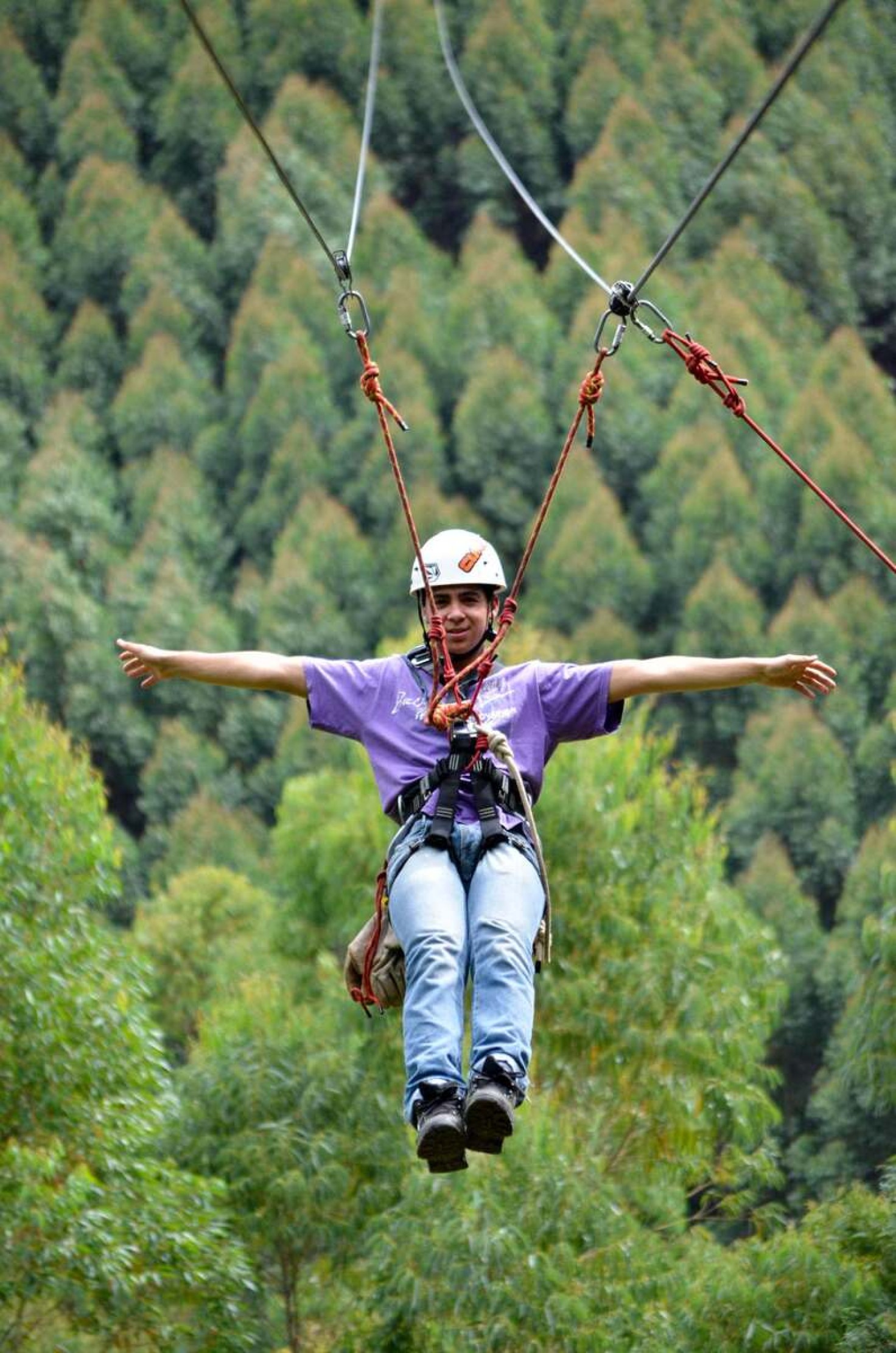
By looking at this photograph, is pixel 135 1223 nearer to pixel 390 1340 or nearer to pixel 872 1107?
pixel 390 1340

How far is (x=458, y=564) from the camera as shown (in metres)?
6.29

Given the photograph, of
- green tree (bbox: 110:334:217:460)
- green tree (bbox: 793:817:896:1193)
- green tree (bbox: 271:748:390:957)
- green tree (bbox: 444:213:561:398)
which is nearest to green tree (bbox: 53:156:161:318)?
green tree (bbox: 110:334:217:460)

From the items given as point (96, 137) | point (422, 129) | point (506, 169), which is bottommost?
point (506, 169)

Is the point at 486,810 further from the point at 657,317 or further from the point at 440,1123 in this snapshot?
the point at 657,317

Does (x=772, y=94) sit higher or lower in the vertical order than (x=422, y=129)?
lower

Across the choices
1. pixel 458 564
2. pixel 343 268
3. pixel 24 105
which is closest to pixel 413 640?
pixel 343 268

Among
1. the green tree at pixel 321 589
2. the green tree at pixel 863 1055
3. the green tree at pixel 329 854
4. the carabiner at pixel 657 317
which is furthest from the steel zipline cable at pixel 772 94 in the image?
the green tree at pixel 321 589

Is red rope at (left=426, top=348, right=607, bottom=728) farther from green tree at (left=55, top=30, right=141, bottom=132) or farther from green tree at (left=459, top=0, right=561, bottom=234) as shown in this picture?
green tree at (left=55, top=30, right=141, bottom=132)

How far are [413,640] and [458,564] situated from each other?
24326 mm

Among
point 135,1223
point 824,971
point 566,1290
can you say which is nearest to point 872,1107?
point 566,1290

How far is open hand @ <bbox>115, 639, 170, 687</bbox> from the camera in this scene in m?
6.10

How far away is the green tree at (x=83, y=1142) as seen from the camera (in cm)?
1603

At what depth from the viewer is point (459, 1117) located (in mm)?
5445

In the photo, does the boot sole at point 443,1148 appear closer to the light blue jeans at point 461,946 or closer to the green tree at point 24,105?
the light blue jeans at point 461,946
